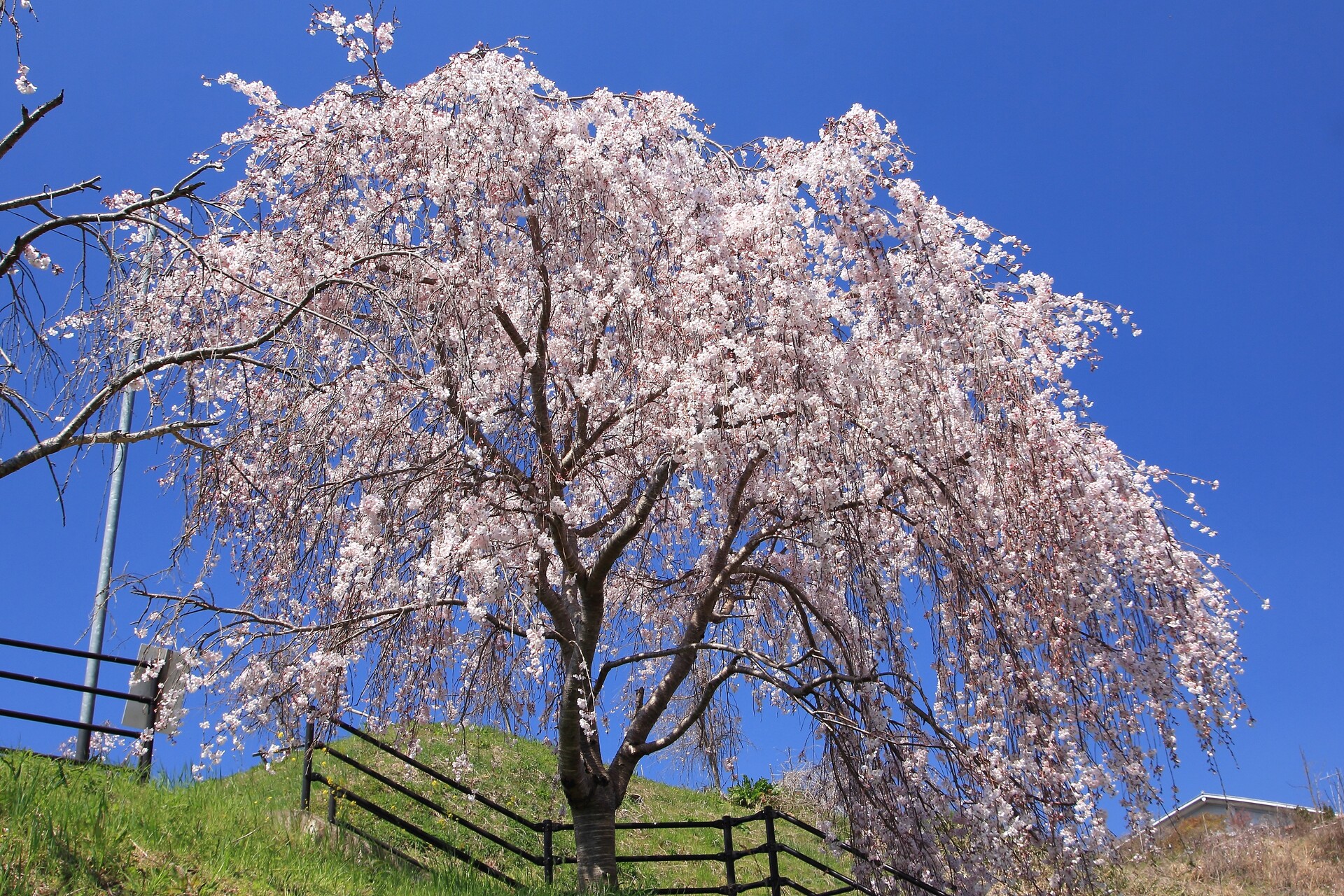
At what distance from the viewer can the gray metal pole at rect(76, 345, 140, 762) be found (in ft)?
23.9

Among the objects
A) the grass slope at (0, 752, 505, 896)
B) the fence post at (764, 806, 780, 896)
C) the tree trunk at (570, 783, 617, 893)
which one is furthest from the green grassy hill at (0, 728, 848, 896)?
the fence post at (764, 806, 780, 896)

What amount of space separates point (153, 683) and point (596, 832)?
13.3 feet

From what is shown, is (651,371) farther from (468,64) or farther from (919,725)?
(919,725)

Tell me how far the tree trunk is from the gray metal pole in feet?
13.7

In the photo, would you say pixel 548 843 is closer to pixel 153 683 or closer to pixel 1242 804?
pixel 153 683

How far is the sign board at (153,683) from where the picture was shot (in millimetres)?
7449

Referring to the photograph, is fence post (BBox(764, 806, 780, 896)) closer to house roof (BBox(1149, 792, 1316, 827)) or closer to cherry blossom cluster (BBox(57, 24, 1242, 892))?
cherry blossom cluster (BBox(57, 24, 1242, 892))

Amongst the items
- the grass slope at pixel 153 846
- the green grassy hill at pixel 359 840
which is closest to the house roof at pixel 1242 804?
the green grassy hill at pixel 359 840

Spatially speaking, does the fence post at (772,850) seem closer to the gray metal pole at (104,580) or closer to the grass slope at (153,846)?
the grass slope at (153,846)

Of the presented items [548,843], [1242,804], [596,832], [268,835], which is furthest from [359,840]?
[1242,804]

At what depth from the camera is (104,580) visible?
26.9 feet

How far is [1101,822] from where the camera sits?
5.85 m

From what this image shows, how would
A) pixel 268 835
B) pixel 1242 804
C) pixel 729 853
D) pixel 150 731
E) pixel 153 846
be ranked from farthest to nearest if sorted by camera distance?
1. pixel 1242 804
2. pixel 729 853
3. pixel 150 731
4. pixel 268 835
5. pixel 153 846

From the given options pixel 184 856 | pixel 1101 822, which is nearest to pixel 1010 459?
pixel 1101 822
